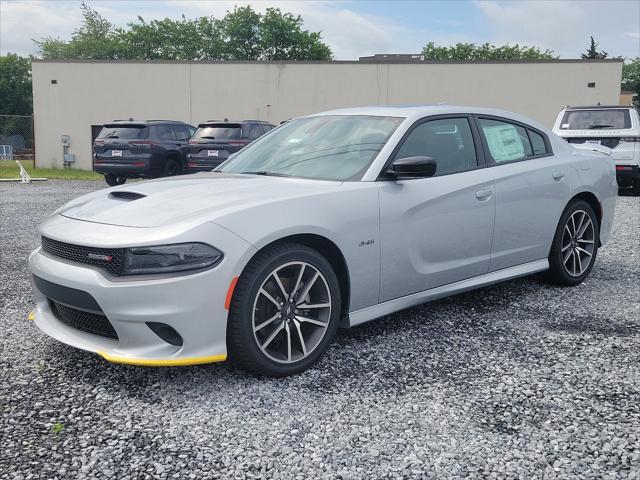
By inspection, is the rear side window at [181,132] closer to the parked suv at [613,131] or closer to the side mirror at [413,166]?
the parked suv at [613,131]

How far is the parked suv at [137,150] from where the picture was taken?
16.0m

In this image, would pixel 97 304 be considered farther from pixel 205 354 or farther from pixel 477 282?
pixel 477 282

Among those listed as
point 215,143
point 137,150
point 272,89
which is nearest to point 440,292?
point 215,143

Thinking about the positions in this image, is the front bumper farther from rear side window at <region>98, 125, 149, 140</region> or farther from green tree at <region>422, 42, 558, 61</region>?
green tree at <region>422, 42, 558, 61</region>

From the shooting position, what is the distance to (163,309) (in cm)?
306

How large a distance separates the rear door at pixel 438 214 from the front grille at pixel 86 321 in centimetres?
160

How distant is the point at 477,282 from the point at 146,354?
247cm

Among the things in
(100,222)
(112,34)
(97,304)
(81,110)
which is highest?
(112,34)

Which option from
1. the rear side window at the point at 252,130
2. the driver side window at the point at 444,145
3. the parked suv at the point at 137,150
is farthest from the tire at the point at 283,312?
the parked suv at the point at 137,150

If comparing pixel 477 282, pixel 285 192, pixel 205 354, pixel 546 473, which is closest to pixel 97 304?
pixel 205 354

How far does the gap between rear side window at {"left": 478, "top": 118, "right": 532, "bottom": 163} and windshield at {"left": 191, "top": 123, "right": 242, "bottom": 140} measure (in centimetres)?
1060

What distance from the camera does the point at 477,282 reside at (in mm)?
4598

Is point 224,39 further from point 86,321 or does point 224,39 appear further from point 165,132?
point 86,321

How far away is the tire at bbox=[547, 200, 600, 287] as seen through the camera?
5.34 m
